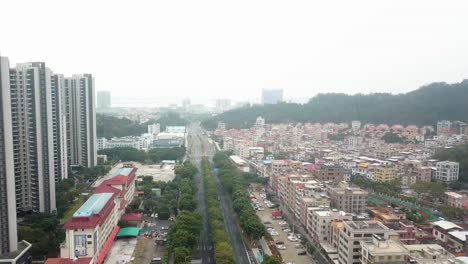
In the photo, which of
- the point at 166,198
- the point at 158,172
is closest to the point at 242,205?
the point at 166,198

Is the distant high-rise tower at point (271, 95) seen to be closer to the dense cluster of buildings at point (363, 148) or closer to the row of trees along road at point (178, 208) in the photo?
the dense cluster of buildings at point (363, 148)

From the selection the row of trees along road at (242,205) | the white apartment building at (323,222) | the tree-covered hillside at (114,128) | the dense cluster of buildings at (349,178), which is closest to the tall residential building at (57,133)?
the row of trees along road at (242,205)

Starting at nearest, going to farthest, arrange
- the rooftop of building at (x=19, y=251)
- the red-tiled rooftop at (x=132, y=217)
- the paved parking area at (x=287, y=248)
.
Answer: the rooftop of building at (x=19, y=251), the paved parking area at (x=287, y=248), the red-tiled rooftop at (x=132, y=217)

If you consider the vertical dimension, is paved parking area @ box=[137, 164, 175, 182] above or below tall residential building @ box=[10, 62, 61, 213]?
below

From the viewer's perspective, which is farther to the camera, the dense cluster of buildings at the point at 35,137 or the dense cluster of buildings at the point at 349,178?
the dense cluster of buildings at the point at 35,137

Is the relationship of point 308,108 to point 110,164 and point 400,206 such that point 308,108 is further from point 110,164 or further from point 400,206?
point 400,206

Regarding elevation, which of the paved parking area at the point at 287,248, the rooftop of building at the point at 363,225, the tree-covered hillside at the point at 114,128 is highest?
the tree-covered hillside at the point at 114,128

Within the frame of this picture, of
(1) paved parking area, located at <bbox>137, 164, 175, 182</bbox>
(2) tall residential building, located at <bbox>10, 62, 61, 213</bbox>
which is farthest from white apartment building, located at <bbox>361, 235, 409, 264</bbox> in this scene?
(1) paved parking area, located at <bbox>137, 164, 175, 182</bbox>

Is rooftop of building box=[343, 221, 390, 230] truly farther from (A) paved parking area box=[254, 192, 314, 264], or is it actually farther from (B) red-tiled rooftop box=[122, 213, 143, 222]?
(B) red-tiled rooftop box=[122, 213, 143, 222]
